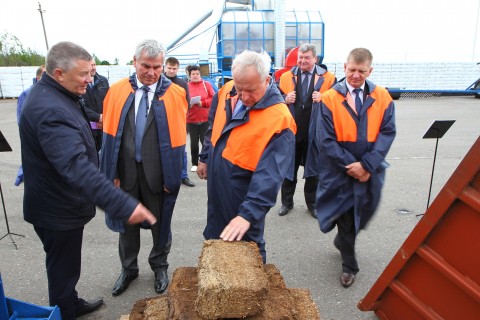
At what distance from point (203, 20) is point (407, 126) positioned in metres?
11.3

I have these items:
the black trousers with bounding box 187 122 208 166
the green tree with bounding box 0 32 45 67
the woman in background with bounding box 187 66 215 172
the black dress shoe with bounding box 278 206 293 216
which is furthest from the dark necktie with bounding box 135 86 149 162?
the green tree with bounding box 0 32 45 67

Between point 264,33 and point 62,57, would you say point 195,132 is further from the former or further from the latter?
point 264,33

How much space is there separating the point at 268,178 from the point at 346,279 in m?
1.73

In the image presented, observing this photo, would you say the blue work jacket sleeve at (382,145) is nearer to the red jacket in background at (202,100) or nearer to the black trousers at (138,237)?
the black trousers at (138,237)

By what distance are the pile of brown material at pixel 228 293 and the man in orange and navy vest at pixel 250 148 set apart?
0.27 metres

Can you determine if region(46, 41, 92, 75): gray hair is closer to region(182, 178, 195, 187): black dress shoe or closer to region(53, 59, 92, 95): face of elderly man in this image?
region(53, 59, 92, 95): face of elderly man

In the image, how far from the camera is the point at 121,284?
3385 millimetres

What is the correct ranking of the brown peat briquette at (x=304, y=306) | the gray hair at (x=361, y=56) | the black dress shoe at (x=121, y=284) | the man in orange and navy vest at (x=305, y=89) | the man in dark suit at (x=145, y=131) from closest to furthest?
the brown peat briquette at (x=304, y=306)
the man in dark suit at (x=145, y=131)
the gray hair at (x=361, y=56)
the black dress shoe at (x=121, y=284)
the man in orange and navy vest at (x=305, y=89)

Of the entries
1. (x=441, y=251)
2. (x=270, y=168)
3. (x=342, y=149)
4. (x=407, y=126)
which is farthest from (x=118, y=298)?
(x=407, y=126)

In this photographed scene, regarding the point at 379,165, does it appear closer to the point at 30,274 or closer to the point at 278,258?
the point at 278,258

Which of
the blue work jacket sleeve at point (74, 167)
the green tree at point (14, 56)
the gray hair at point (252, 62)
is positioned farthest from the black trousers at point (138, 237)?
the green tree at point (14, 56)

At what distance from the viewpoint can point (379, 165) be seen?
10.4 feet

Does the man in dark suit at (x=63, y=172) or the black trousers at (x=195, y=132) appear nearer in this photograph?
the man in dark suit at (x=63, y=172)

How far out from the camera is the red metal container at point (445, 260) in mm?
2049
